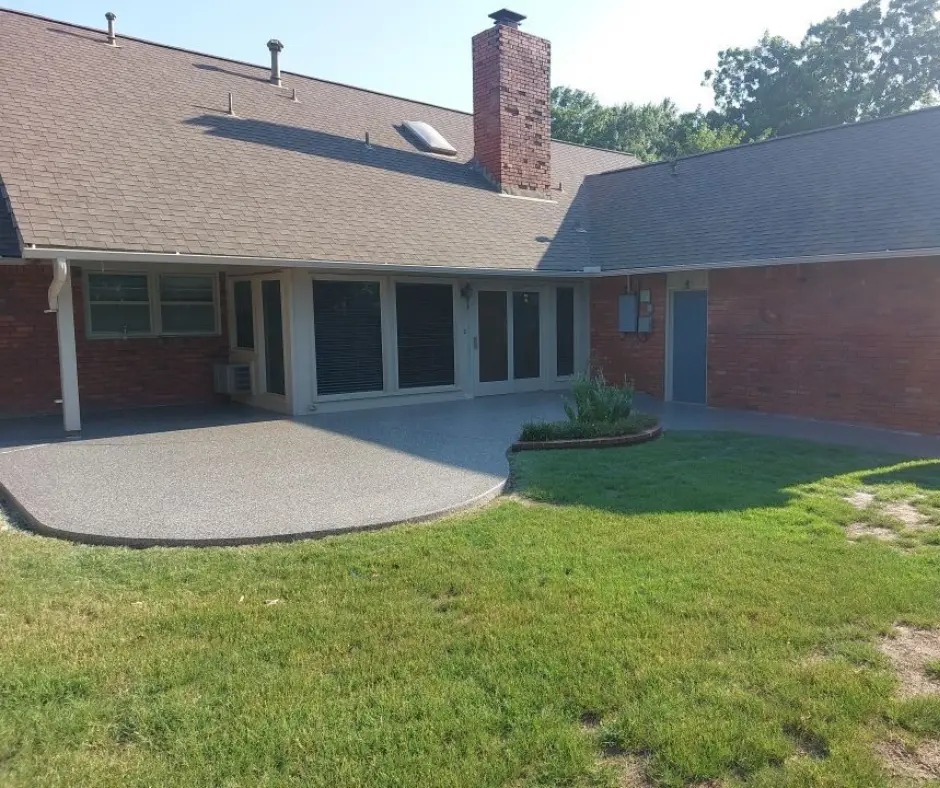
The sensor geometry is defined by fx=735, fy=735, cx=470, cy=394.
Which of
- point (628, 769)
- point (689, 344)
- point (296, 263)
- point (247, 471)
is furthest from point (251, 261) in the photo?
point (628, 769)

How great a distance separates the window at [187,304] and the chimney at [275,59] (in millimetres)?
5227

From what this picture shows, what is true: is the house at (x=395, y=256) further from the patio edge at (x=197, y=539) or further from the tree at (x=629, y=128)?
the tree at (x=629, y=128)

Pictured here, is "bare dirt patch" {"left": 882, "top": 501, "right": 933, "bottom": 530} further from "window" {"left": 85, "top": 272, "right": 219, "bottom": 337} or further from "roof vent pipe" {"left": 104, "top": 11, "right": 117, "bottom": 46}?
"roof vent pipe" {"left": 104, "top": 11, "right": 117, "bottom": 46}

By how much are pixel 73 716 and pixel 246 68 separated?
49.2 ft

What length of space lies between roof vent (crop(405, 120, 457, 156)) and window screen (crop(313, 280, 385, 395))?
5234 mm

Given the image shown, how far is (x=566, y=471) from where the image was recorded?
24.3 ft

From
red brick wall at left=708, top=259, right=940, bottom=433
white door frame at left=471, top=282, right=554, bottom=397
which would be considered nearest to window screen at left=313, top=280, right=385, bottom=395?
white door frame at left=471, top=282, right=554, bottom=397

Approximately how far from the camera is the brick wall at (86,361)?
35.1 ft

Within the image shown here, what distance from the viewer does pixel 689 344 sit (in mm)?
13016

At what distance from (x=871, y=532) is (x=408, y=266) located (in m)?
7.60

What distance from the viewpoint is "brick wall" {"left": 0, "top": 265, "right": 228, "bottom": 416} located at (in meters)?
10.7

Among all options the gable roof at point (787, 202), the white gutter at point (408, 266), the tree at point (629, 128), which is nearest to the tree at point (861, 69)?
the tree at point (629, 128)

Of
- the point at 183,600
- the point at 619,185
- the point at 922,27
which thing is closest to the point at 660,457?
the point at 183,600

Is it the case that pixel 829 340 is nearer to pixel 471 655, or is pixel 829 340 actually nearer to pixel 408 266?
pixel 408 266
